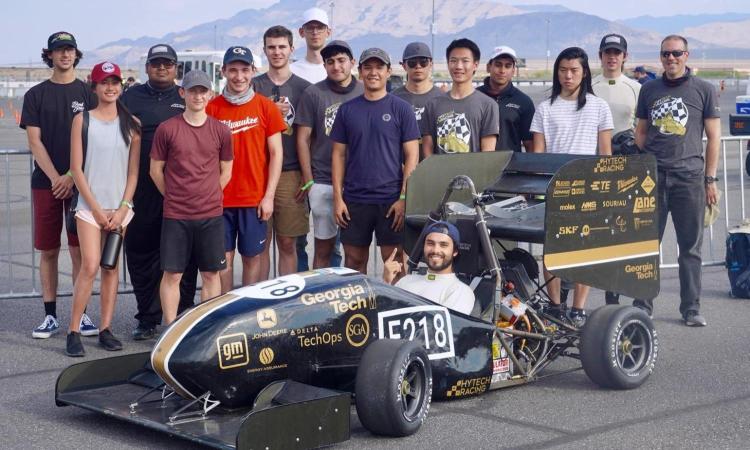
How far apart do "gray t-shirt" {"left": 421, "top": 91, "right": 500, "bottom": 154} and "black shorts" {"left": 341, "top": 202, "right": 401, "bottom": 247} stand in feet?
2.38

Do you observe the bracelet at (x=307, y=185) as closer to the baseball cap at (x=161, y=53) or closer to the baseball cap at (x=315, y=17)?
the baseball cap at (x=161, y=53)

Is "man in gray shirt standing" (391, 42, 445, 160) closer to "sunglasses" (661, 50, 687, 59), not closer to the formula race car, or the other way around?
the formula race car

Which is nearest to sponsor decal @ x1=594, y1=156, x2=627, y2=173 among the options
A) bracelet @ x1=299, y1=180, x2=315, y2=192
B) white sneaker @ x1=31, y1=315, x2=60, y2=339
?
bracelet @ x1=299, y1=180, x2=315, y2=192

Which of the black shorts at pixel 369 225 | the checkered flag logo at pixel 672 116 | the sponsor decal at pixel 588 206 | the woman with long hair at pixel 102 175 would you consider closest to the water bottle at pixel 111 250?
the woman with long hair at pixel 102 175

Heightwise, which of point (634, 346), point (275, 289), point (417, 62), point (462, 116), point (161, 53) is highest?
point (161, 53)

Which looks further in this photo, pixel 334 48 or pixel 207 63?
pixel 207 63

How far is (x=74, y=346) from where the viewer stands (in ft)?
23.7

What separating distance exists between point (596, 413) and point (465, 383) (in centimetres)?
73

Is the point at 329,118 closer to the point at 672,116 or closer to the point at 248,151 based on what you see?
the point at 248,151

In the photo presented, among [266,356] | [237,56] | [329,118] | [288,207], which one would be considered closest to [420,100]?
[329,118]

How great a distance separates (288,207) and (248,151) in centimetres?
70

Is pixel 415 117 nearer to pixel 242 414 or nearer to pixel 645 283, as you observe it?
pixel 645 283

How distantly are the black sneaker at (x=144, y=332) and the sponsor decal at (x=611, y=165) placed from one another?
3461 mm

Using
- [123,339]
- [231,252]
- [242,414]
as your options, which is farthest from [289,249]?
[242,414]
